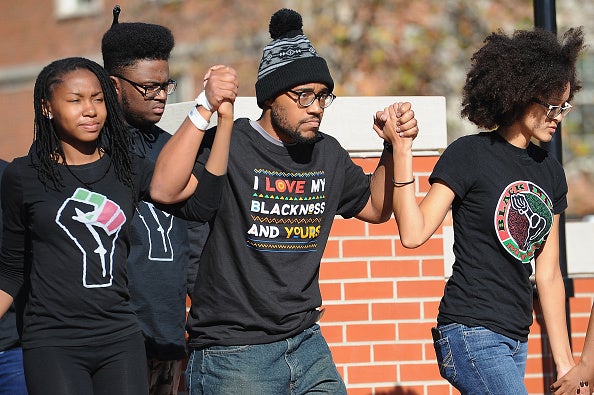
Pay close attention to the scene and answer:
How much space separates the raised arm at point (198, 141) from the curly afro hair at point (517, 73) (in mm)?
1293

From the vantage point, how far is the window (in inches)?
1072

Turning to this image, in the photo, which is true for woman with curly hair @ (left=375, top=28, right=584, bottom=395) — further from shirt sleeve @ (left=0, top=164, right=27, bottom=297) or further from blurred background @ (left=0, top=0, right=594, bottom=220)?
blurred background @ (left=0, top=0, right=594, bottom=220)

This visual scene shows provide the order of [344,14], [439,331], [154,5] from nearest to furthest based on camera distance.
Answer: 1. [439,331]
2. [344,14]
3. [154,5]

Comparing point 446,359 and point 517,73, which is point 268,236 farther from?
point 517,73

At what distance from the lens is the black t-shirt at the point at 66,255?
4039 mm

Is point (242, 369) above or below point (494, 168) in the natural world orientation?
below

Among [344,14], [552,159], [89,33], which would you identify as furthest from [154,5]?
[552,159]

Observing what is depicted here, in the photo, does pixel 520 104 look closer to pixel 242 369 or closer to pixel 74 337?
pixel 242 369

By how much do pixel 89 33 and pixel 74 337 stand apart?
23162 millimetres

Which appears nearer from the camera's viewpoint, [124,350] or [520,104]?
[124,350]

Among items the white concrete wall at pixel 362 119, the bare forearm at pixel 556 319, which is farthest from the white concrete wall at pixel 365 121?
the bare forearm at pixel 556 319

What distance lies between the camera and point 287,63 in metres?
4.31

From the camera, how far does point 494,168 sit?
4.56m

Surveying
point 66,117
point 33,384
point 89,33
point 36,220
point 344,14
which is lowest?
point 33,384
